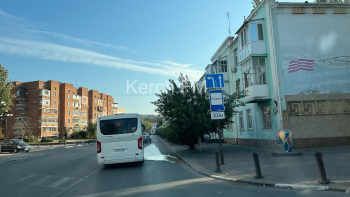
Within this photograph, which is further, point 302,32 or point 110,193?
point 302,32

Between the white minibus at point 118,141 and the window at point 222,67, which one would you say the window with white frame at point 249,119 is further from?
the white minibus at point 118,141

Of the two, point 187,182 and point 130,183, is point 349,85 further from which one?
point 130,183

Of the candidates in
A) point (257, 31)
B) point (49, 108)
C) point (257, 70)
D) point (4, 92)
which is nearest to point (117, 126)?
point (257, 70)

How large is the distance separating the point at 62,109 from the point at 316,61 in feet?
248

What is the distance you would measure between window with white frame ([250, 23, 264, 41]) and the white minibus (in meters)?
12.0

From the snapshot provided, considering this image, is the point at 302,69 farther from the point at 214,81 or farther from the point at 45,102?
the point at 45,102

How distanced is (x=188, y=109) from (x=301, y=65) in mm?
8688

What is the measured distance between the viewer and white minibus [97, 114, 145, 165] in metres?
12.0

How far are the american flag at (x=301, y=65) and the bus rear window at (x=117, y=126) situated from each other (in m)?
12.1

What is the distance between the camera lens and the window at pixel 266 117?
1952 centimetres

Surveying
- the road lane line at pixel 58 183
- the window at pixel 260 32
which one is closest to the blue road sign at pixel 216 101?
the road lane line at pixel 58 183

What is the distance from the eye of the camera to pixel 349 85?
58.5 ft

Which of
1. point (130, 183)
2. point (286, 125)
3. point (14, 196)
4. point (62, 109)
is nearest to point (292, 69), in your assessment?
point (286, 125)

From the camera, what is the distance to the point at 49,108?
236ft
